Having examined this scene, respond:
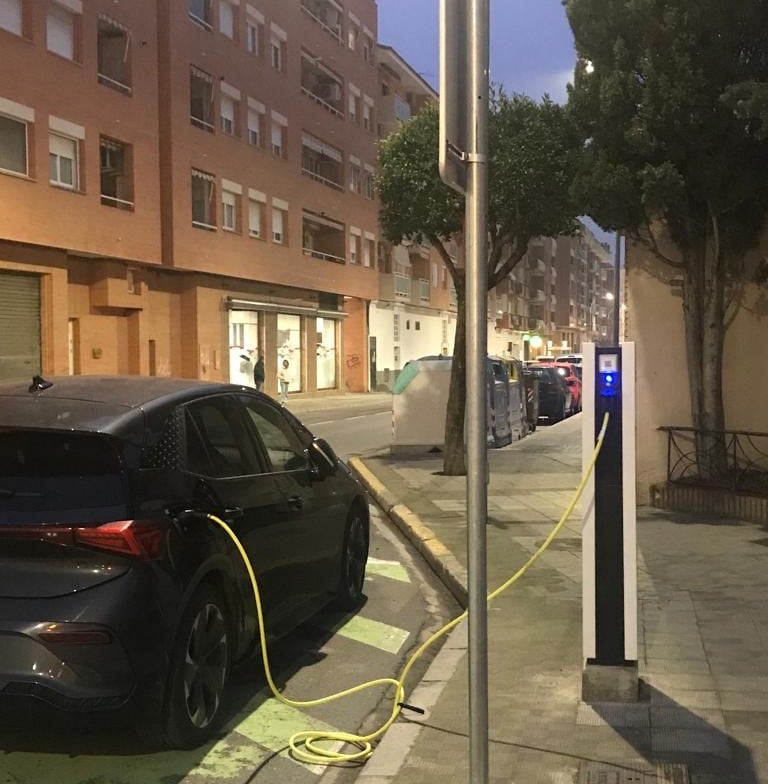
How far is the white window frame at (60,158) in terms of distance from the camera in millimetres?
22469

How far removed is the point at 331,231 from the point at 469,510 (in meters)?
38.2

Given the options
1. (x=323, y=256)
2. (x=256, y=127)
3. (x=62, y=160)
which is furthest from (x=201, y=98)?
(x=323, y=256)

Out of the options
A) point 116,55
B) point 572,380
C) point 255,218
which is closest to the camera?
point 116,55

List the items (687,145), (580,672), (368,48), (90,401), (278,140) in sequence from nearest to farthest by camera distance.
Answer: (90,401)
(580,672)
(687,145)
(278,140)
(368,48)

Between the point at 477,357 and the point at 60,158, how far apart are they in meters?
22.7

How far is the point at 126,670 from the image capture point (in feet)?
11.4

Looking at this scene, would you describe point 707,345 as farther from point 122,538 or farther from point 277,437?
point 122,538

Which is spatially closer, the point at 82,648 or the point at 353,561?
the point at 82,648

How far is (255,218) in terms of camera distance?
32594 millimetres

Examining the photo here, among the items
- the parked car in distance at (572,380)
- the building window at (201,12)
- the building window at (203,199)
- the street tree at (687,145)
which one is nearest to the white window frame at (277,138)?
the building window at (201,12)

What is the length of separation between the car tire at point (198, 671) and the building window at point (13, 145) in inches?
767

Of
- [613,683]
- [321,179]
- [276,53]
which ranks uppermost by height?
[276,53]

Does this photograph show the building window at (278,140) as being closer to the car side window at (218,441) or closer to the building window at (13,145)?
the building window at (13,145)

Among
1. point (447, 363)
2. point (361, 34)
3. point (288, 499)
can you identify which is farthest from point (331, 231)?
point (288, 499)
